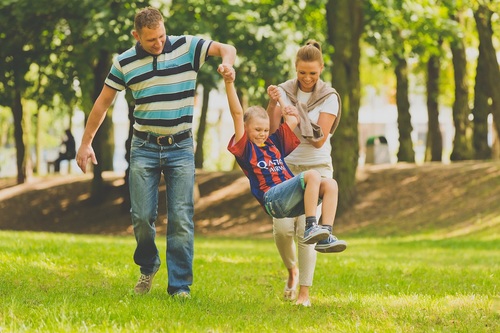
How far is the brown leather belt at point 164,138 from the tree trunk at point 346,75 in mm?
16000

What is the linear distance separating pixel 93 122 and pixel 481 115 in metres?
22.8

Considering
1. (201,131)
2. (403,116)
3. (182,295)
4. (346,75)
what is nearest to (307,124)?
(182,295)

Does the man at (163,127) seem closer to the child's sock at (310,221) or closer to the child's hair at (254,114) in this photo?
the child's hair at (254,114)

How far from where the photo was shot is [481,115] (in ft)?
94.2

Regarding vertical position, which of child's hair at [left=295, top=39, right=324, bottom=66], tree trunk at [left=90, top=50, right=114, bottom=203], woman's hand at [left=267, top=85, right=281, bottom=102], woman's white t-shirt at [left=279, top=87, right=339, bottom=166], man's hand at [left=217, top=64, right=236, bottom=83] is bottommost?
tree trunk at [left=90, top=50, right=114, bottom=203]

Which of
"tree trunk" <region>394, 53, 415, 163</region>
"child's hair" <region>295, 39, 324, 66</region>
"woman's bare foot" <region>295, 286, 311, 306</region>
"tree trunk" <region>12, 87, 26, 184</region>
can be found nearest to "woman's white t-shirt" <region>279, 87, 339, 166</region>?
"child's hair" <region>295, 39, 324, 66</region>

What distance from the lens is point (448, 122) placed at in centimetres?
8212

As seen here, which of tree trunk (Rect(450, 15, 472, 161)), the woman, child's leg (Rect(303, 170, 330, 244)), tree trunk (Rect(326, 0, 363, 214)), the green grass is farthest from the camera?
tree trunk (Rect(450, 15, 472, 161))

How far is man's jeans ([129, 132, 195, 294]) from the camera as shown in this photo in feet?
24.5

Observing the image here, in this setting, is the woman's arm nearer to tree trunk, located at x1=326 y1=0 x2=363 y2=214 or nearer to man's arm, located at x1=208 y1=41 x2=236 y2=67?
man's arm, located at x1=208 y1=41 x2=236 y2=67

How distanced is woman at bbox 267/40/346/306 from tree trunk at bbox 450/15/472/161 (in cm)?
2187

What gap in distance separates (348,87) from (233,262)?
1201cm

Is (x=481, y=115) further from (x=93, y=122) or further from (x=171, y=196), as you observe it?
(x=93, y=122)

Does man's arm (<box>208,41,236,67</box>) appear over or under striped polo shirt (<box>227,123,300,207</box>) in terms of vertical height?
over
